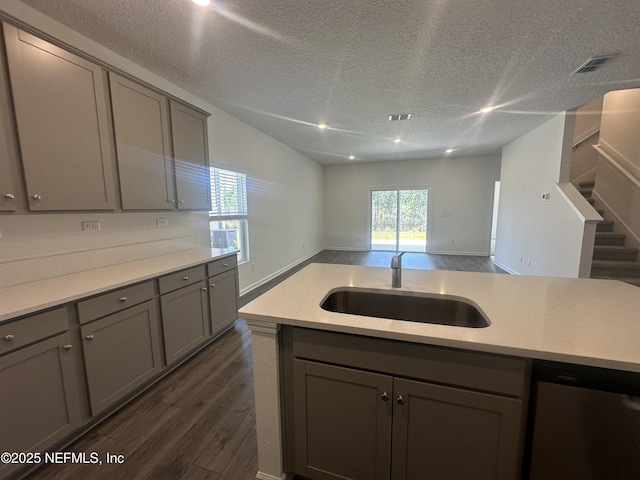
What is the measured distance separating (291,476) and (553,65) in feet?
12.6

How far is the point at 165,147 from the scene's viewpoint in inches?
95.8

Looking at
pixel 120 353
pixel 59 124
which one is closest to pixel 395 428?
pixel 120 353

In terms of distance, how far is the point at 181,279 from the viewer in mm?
2219

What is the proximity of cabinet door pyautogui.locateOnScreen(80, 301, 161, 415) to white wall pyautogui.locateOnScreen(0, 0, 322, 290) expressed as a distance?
65 cm

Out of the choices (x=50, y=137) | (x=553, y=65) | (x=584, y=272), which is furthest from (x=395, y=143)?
(x=50, y=137)

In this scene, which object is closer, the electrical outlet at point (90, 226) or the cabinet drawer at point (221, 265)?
the electrical outlet at point (90, 226)

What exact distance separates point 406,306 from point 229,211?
3091 mm

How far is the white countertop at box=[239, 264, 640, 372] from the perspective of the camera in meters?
0.85

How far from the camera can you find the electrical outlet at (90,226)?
2024mm

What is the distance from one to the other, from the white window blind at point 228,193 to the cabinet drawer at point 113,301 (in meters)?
1.66

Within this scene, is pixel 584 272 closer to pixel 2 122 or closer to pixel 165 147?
pixel 165 147

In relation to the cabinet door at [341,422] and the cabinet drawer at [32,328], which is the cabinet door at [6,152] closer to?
the cabinet drawer at [32,328]

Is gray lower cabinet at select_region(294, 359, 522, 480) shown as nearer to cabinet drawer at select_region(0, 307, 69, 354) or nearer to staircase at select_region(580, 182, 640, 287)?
cabinet drawer at select_region(0, 307, 69, 354)

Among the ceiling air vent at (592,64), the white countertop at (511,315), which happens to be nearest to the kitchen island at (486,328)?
the white countertop at (511,315)
